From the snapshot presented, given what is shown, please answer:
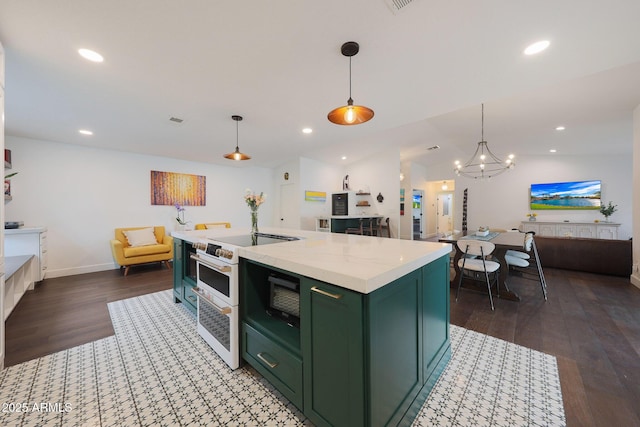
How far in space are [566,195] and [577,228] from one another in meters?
0.94

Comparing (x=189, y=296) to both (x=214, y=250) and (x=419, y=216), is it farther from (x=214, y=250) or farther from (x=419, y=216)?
(x=419, y=216)

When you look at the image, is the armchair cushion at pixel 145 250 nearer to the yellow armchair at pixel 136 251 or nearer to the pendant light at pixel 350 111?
the yellow armchair at pixel 136 251

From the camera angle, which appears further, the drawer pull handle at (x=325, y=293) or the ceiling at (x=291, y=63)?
the ceiling at (x=291, y=63)

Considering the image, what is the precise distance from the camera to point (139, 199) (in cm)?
490

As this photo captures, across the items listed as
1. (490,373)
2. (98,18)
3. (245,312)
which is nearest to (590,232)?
(490,373)

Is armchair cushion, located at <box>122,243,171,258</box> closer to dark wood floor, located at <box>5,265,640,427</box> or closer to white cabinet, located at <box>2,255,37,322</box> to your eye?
dark wood floor, located at <box>5,265,640,427</box>

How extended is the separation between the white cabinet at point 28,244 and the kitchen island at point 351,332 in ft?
13.3

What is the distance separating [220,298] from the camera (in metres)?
1.78

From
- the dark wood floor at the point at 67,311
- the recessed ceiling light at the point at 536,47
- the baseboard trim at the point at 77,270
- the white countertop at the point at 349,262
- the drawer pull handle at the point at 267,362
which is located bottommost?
the dark wood floor at the point at 67,311

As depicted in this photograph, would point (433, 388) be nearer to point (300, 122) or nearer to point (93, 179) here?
point (300, 122)

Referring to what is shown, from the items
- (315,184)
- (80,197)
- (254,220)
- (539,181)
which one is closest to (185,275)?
(254,220)

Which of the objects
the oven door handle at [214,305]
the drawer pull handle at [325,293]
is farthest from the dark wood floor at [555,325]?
the drawer pull handle at [325,293]

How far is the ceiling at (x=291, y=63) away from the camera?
5.31 ft

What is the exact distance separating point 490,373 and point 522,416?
0.37 metres
